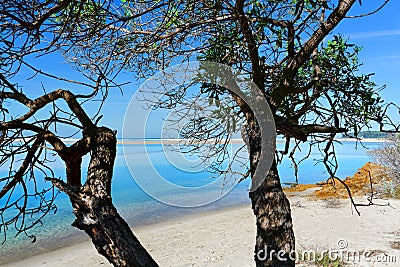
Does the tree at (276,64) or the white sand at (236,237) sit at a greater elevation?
the tree at (276,64)

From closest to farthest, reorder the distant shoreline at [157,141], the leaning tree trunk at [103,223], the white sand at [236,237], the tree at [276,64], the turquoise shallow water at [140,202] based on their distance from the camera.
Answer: the leaning tree trunk at [103,223], the distant shoreline at [157,141], the tree at [276,64], the turquoise shallow water at [140,202], the white sand at [236,237]

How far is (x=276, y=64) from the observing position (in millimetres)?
2678

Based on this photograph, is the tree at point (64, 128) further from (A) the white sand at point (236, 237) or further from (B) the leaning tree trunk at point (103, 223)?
(A) the white sand at point (236, 237)

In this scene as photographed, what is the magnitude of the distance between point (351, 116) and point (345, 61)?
1.47 ft

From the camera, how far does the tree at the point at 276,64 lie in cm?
214

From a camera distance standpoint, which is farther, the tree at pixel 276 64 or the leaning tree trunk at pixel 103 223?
the tree at pixel 276 64

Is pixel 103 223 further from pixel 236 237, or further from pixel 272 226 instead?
pixel 236 237

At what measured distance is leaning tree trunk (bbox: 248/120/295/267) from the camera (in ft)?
6.70

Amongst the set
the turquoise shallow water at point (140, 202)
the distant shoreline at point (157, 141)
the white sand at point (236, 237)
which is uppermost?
the distant shoreline at point (157, 141)

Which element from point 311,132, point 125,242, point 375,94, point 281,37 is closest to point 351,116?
point 375,94

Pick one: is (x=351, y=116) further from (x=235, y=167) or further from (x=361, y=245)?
(x=361, y=245)

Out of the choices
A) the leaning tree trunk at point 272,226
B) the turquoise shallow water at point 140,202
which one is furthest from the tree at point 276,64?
the turquoise shallow water at point 140,202

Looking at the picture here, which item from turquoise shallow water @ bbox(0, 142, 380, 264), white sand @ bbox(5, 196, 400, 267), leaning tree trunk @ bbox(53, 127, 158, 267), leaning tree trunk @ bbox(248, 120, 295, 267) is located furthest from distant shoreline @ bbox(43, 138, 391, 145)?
white sand @ bbox(5, 196, 400, 267)

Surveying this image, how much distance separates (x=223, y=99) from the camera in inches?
107
